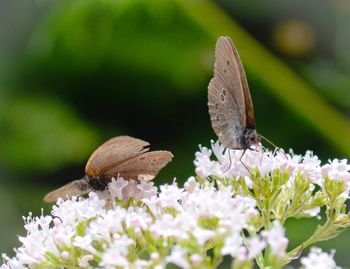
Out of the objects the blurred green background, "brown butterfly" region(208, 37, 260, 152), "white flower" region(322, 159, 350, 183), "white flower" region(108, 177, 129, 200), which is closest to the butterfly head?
"brown butterfly" region(208, 37, 260, 152)

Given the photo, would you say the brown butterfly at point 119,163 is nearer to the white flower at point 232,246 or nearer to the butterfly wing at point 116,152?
the butterfly wing at point 116,152

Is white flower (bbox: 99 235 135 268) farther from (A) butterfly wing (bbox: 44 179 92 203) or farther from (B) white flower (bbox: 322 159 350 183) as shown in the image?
(B) white flower (bbox: 322 159 350 183)

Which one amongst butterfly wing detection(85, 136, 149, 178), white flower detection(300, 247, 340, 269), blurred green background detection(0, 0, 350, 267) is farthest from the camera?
blurred green background detection(0, 0, 350, 267)

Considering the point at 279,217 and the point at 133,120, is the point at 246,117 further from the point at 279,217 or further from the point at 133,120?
the point at 133,120

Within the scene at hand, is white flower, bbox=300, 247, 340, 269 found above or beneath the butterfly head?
beneath

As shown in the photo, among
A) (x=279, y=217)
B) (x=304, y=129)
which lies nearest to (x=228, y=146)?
(x=279, y=217)

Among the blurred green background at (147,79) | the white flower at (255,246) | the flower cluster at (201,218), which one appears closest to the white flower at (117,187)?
the flower cluster at (201,218)

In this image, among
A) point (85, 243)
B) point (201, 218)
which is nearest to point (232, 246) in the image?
point (201, 218)
